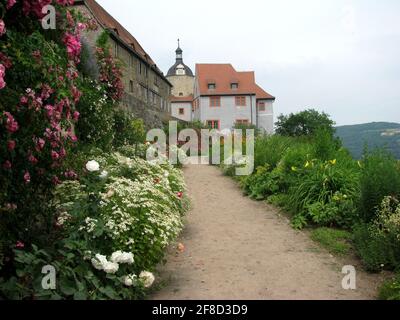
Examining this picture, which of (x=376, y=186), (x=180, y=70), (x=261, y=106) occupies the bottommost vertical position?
(x=376, y=186)

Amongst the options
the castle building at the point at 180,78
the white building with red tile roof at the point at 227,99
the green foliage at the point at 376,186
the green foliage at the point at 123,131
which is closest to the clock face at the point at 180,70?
the castle building at the point at 180,78

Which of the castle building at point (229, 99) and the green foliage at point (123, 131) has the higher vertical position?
the castle building at point (229, 99)

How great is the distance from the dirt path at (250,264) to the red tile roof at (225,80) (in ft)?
121

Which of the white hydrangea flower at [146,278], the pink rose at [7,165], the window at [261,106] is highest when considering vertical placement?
the window at [261,106]

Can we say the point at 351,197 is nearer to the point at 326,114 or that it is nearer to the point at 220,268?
the point at 220,268

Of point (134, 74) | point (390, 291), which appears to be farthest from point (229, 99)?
point (390, 291)

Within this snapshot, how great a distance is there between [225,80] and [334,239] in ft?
132

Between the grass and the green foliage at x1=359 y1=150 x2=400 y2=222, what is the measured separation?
44 centimetres

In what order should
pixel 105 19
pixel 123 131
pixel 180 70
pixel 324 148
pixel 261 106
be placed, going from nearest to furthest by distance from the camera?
A: pixel 324 148 → pixel 123 131 → pixel 105 19 → pixel 261 106 → pixel 180 70

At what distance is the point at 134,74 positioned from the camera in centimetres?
2753

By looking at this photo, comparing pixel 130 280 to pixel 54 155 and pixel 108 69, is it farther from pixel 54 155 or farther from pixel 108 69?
pixel 108 69

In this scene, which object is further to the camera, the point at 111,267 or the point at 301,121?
the point at 301,121

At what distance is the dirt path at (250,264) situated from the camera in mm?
4629

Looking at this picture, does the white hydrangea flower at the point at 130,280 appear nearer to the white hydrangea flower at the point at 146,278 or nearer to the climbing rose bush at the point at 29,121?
the white hydrangea flower at the point at 146,278
